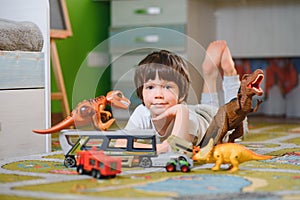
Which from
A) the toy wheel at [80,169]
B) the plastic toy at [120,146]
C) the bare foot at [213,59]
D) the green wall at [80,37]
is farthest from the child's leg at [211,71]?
the green wall at [80,37]

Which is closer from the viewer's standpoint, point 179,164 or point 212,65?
point 179,164

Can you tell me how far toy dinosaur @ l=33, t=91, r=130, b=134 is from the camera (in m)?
1.43

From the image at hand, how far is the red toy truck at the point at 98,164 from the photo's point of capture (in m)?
1.18

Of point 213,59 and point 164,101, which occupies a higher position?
point 213,59

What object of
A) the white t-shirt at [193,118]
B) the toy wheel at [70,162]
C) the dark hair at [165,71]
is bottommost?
the toy wheel at [70,162]

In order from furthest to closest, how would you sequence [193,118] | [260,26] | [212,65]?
1. [260,26]
2. [212,65]
3. [193,118]

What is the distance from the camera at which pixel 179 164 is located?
129 centimetres

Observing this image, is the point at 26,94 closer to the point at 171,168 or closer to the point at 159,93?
the point at 159,93

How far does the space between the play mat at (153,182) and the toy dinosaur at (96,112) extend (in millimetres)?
119

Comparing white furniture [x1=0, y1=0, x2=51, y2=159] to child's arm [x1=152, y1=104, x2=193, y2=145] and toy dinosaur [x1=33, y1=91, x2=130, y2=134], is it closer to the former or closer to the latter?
toy dinosaur [x1=33, y1=91, x2=130, y2=134]

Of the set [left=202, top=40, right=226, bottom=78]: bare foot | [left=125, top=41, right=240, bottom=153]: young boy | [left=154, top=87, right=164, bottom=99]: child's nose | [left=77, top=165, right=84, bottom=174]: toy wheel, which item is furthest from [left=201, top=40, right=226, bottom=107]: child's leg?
[left=77, top=165, right=84, bottom=174]: toy wheel

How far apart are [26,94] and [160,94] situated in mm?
427

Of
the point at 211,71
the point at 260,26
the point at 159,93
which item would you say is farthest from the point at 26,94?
the point at 260,26

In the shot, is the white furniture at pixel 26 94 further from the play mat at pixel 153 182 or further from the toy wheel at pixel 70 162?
the toy wheel at pixel 70 162
